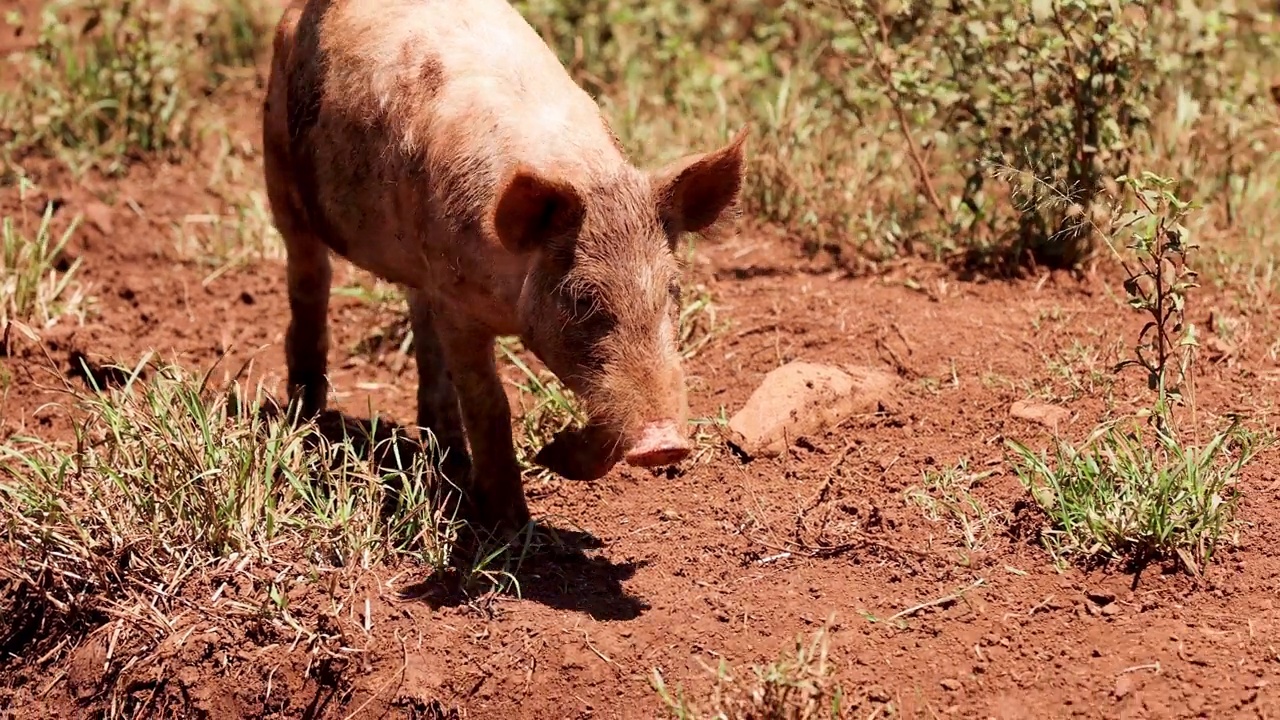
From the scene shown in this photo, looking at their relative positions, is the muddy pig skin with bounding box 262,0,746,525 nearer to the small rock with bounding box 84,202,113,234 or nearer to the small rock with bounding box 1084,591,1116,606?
the small rock with bounding box 1084,591,1116,606

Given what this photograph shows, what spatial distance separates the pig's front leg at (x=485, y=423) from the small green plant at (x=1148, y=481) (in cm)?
160

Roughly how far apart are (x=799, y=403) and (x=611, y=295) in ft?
4.52

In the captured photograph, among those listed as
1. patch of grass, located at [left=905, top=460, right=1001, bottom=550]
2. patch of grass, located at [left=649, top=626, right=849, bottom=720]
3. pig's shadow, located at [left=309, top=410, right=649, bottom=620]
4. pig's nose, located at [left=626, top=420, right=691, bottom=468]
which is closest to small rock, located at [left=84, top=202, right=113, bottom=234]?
pig's shadow, located at [left=309, top=410, right=649, bottom=620]

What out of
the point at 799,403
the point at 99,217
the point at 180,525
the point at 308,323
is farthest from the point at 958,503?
the point at 99,217

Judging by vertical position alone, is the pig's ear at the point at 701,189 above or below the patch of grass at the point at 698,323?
above

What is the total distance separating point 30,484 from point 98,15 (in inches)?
148

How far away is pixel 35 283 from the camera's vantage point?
6910mm

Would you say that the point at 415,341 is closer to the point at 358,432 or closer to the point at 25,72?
the point at 358,432

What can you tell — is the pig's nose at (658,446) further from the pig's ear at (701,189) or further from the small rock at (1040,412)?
the small rock at (1040,412)

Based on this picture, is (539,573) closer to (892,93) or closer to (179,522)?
(179,522)

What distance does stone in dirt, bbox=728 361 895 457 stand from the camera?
19.2 feet

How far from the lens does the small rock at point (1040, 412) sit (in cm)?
563

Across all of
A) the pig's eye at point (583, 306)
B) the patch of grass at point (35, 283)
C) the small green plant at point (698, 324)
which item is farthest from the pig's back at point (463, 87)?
the patch of grass at point (35, 283)

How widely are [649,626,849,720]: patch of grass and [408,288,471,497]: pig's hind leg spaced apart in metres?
1.90
